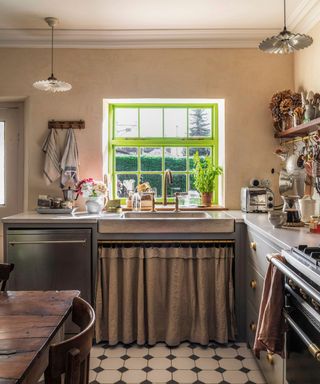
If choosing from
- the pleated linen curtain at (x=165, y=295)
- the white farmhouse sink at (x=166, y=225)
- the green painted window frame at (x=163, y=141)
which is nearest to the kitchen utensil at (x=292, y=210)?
the white farmhouse sink at (x=166, y=225)

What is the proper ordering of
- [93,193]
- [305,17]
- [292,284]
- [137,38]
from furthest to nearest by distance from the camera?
[137,38] → [93,193] → [305,17] → [292,284]

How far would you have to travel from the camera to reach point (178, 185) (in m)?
3.72

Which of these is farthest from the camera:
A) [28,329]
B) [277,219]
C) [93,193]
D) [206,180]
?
[206,180]

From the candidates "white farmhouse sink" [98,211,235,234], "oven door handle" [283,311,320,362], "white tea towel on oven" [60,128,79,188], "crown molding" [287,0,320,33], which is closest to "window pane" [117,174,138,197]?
"white tea towel on oven" [60,128,79,188]

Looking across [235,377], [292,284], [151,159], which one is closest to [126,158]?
[151,159]

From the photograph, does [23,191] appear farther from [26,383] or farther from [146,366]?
[26,383]

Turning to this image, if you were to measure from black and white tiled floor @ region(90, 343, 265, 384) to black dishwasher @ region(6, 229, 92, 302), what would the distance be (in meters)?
0.50

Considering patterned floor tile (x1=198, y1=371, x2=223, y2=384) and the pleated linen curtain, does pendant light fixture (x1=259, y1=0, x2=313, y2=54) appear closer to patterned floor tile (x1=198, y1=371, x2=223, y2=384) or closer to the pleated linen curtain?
the pleated linen curtain

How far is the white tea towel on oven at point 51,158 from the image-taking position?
11.2 feet

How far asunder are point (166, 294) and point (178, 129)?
1.66 m

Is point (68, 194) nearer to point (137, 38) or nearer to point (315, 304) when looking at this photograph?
point (137, 38)

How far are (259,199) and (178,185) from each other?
861mm

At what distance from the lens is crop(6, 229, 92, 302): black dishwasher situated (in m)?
2.80

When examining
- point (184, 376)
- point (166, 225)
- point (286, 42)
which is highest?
point (286, 42)
